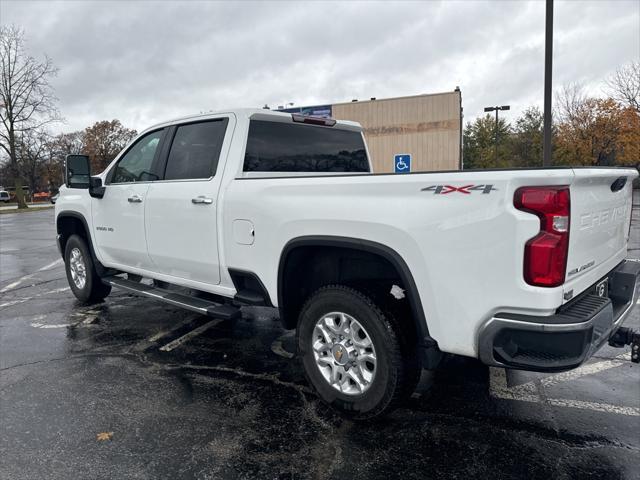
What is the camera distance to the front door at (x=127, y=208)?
15.8 ft

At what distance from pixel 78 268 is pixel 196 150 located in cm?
287

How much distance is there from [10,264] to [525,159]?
53216 millimetres

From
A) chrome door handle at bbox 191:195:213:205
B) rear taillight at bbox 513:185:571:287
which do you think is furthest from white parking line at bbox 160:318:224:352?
rear taillight at bbox 513:185:571:287

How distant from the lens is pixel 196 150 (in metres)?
4.35

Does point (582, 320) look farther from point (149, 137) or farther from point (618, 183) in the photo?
point (149, 137)

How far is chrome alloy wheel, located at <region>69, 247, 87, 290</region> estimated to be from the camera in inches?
239

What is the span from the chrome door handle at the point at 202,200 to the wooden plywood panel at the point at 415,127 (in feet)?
67.8

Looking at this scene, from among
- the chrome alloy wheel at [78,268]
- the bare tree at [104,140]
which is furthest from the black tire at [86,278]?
the bare tree at [104,140]

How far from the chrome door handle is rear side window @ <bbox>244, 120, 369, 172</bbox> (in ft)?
1.24

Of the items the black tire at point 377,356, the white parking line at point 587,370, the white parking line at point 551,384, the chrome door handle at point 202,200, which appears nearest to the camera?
the black tire at point 377,356

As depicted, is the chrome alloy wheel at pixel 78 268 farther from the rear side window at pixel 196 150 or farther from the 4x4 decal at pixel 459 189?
the 4x4 decal at pixel 459 189

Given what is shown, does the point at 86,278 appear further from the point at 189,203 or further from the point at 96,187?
the point at 189,203

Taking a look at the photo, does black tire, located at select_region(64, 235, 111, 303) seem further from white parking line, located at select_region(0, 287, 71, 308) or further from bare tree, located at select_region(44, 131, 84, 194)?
bare tree, located at select_region(44, 131, 84, 194)

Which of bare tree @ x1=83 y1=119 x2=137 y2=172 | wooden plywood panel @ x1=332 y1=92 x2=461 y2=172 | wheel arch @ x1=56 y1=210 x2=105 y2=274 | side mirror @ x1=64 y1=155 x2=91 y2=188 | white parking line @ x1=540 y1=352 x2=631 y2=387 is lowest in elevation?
white parking line @ x1=540 y1=352 x2=631 y2=387
